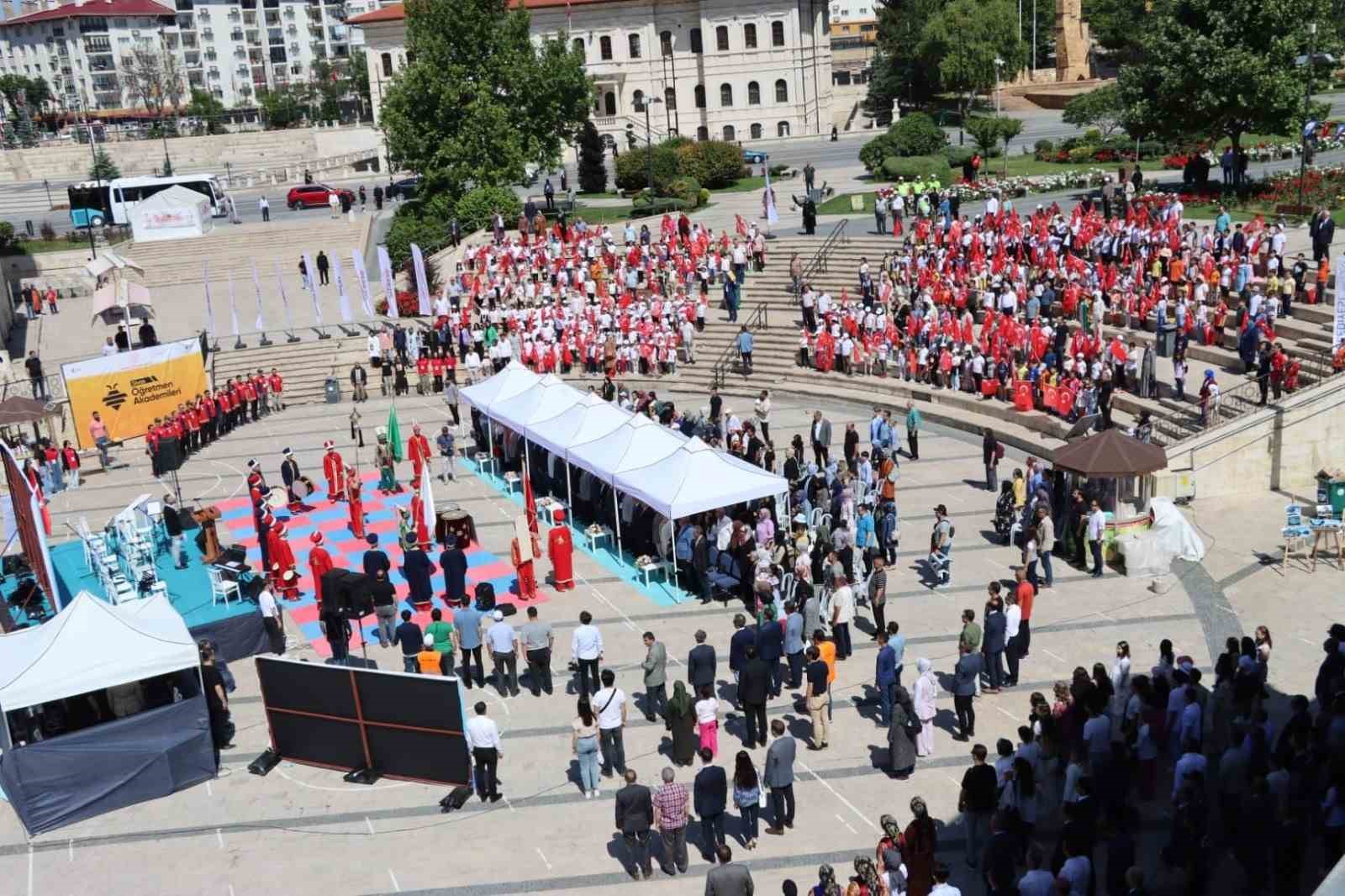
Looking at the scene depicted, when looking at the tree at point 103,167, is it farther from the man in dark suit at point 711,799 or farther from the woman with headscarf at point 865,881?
the woman with headscarf at point 865,881

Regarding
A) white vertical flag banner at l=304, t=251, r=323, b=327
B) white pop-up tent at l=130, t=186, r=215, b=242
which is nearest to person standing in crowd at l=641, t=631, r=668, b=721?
white vertical flag banner at l=304, t=251, r=323, b=327

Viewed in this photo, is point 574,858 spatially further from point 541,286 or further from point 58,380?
point 58,380

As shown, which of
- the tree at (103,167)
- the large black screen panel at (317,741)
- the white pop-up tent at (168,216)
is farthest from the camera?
the tree at (103,167)

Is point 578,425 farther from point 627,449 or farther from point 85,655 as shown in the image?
point 85,655

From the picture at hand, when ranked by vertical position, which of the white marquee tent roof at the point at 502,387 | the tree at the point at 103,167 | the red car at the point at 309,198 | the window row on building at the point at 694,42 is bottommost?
the white marquee tent roof at the point at 502,387

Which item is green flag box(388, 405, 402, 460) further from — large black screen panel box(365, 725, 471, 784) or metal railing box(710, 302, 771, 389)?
large black screen panel box(365, 725, 471, 784)

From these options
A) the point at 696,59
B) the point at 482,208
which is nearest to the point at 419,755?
the point at 482,208

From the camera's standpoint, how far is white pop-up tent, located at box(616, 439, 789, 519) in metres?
19.9

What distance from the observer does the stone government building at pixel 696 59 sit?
267 ft

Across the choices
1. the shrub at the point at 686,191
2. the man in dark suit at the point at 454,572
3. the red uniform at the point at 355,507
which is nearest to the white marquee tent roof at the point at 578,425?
the red uniform at the point at 355,507

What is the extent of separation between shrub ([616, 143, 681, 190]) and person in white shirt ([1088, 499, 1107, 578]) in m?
34.1

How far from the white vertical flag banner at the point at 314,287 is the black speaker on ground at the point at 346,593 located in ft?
76.3

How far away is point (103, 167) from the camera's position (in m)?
74.4

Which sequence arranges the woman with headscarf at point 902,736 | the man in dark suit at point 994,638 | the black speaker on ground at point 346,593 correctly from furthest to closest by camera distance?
the black speaker on ground at point 346,593 < the man in dark suit at point 994,638 < the woman with headscarf at point 902,736
